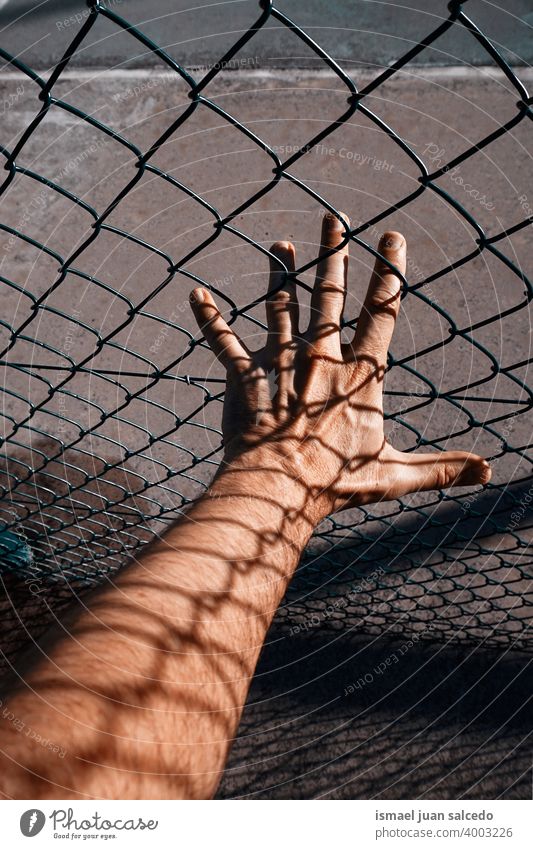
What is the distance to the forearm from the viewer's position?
1.04 m

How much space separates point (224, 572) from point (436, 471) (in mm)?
540

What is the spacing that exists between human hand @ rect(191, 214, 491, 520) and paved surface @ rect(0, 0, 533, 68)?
4.31 m

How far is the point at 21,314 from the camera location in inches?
158

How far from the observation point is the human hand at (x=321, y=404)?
1555 mm

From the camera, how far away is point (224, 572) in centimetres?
137

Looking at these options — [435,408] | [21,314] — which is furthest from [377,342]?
[21,314]

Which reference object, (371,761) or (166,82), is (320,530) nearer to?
(371,761)

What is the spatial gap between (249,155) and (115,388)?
200 cm
